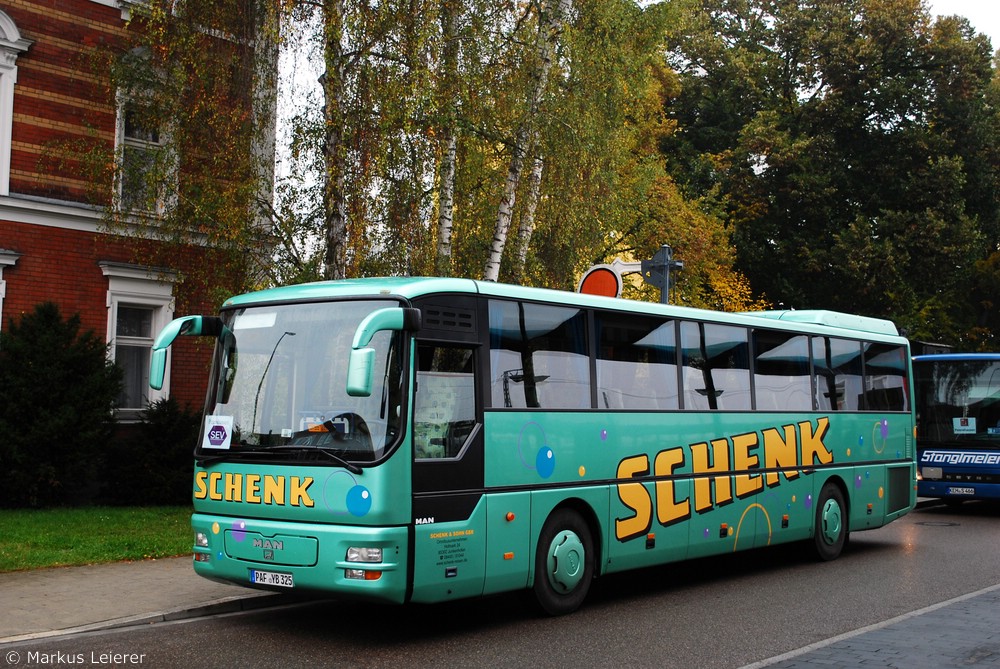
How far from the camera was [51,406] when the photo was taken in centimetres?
1620

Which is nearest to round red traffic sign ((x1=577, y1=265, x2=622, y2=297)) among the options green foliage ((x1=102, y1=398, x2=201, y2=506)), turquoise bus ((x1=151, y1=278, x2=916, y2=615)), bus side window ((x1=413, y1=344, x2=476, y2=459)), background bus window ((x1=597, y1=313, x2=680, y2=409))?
turquoise bus ((x1=151, y1=278, x2=916, y2=615))

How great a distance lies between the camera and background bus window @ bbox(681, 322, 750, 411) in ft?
38.2

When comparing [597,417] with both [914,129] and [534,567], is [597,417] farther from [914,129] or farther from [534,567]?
[914,129]

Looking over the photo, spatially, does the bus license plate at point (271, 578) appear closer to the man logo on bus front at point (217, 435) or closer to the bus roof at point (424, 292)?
the man logo on bus front at point (217, 435)

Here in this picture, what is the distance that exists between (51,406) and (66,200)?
11.9 feet

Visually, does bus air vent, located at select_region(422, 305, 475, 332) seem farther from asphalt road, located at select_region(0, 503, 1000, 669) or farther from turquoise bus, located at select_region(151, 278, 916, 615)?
asphalt road, located at select_region(0, 503, 1000, 669)

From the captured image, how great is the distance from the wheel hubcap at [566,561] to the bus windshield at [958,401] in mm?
12342

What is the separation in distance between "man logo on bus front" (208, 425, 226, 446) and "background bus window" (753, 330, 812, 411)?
630cm

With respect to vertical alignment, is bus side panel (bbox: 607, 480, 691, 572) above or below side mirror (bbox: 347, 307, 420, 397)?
below

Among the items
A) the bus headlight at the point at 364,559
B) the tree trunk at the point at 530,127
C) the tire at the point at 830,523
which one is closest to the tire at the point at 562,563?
the bus headlight at the point at 364,559

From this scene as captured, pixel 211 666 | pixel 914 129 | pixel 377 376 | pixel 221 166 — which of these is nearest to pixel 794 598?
pixel 377 376

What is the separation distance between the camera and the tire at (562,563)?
956cm

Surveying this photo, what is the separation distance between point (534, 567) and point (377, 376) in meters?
2.28

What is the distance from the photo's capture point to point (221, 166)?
16.3 metres
